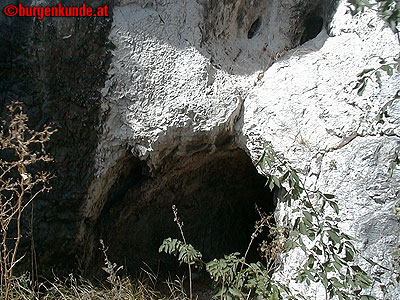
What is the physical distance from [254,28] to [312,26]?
0.31 metres

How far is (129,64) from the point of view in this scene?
257cm

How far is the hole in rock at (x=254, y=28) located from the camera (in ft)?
9.32

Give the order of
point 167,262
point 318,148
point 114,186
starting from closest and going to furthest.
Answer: point 318,148 < point 114,186 < point 167,262

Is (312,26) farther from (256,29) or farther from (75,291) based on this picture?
(75,291)

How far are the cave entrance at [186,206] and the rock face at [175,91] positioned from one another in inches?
0.8

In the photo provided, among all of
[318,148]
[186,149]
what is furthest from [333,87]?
[186,149]

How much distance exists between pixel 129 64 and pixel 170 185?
2.61ft

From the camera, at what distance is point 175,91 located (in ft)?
8.46

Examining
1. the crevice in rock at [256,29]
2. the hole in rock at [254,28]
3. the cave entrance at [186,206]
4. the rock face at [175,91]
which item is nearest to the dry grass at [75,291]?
the rock face at [175,91]

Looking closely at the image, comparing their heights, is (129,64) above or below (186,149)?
above

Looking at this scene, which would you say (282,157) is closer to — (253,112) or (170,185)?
(253,112)

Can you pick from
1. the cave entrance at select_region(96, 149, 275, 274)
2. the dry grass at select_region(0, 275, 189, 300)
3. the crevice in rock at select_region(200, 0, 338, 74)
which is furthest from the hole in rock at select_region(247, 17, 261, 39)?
the dry grass at select_region(0, 275, 189, 300)

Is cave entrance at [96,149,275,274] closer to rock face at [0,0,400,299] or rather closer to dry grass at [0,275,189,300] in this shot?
rock face at [0,0,400,299]

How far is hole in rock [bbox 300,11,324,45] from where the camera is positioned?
110 inches
